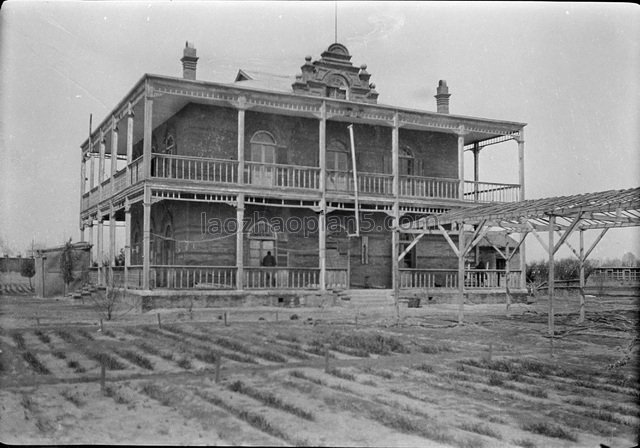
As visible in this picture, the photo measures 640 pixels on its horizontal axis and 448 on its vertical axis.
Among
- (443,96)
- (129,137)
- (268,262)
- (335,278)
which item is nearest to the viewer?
(129,137)

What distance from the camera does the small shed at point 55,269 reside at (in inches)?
1122

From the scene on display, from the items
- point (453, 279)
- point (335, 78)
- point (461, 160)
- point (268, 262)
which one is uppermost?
point (335, 78)

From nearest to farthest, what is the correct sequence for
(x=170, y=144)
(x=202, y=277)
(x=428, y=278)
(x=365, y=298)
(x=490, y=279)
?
(x=202, y=277) → (x=365, y=298) → (x=170, y=144) → (x=428, y=278) → (x=490, y=279)

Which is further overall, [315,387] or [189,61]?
[189,61]

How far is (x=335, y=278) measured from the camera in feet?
77.3

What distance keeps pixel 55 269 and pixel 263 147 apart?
11.8 metres

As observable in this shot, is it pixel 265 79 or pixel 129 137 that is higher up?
pixel 265 79

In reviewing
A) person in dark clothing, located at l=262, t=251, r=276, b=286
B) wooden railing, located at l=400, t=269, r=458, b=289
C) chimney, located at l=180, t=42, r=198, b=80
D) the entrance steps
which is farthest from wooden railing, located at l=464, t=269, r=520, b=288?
chimney, located at l=180, t=42, r=198, b=80

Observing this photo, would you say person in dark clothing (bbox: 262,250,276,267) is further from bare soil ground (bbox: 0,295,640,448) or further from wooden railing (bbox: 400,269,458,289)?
bare soil ground (bbox: 0,295,640,448)

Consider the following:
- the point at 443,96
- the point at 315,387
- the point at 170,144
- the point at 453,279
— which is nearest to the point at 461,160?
the point at 453,279

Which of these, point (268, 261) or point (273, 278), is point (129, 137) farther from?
point (273, 278)

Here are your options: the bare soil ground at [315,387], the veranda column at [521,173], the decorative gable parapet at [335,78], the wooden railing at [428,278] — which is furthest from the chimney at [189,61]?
the veranda column at [521,173]

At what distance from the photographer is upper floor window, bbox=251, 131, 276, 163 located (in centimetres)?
2464

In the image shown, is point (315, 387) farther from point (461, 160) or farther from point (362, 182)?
point (461, 160)
